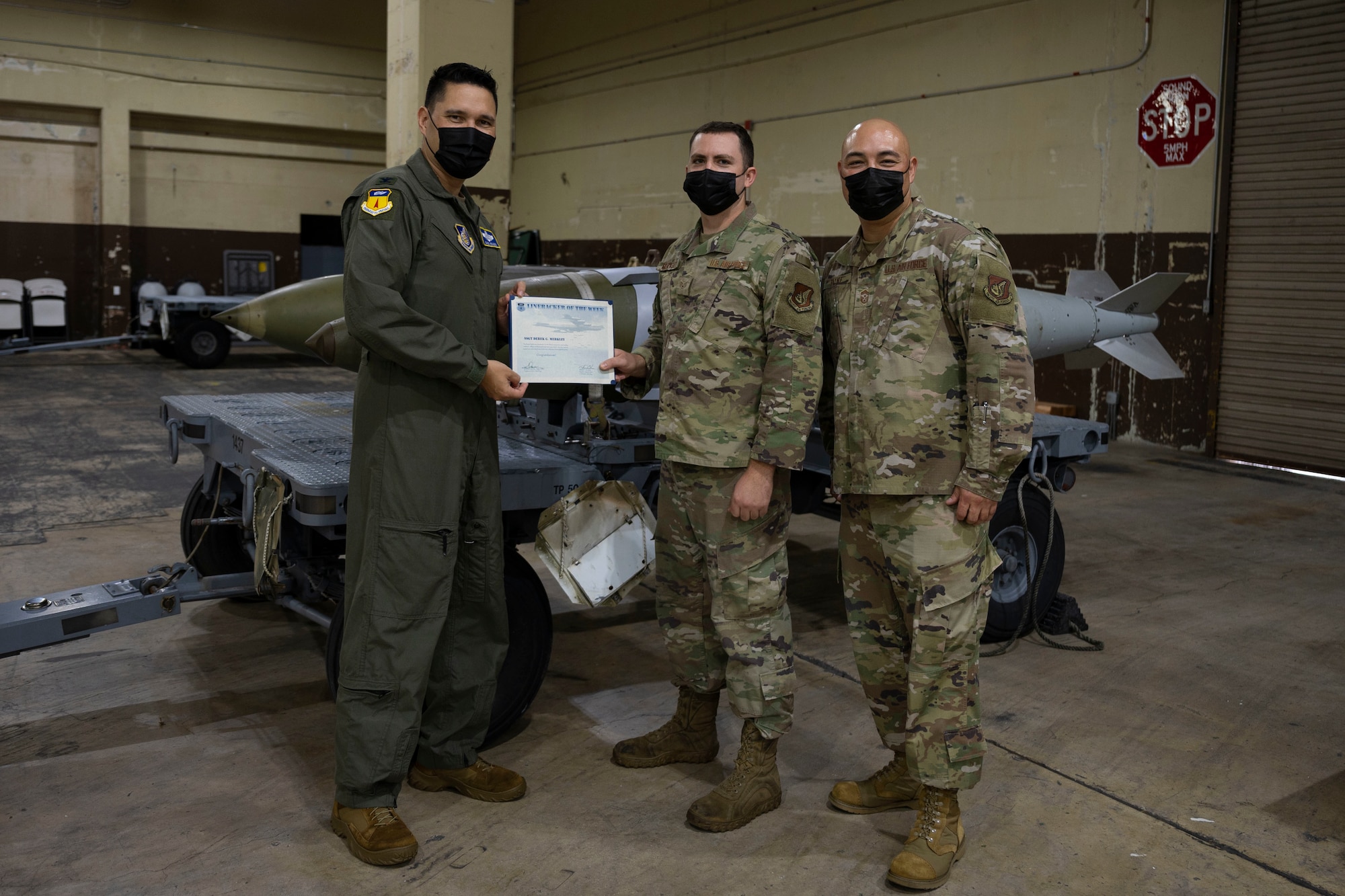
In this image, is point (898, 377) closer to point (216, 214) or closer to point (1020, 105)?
point (1020, 105)

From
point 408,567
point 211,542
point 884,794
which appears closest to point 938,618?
point 884,794

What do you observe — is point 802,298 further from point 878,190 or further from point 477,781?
point 477,781

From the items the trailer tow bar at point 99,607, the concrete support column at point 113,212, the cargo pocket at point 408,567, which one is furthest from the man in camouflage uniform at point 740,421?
the concrete support column at point 113,212

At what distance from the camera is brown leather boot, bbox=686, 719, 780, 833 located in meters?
2.93

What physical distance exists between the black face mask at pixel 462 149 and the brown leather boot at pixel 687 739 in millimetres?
1708

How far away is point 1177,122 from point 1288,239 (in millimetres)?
1477

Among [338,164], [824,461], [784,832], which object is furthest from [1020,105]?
[338,164]

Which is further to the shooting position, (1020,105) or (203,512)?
(1020,105)

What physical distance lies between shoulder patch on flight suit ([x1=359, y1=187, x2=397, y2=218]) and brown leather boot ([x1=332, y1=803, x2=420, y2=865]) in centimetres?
156

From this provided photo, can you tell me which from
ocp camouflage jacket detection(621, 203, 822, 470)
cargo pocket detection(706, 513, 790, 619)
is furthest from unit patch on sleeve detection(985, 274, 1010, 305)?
cargo pocket detection(706, 513, 790, 619)

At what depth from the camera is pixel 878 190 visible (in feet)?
9.25

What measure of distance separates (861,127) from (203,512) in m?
3.38

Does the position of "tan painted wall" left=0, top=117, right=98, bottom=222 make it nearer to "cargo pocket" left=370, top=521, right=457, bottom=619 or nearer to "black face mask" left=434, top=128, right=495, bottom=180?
"black face mask" left=434, top=128, right=495, bottom=180

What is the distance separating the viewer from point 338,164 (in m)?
19.3
